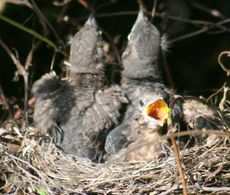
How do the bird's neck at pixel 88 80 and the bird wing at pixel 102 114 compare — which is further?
the bird's neck at pixel 88 80

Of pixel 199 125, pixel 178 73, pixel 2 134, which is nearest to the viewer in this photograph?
pixel 2 134

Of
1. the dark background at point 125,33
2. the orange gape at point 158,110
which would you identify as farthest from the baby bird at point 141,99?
the dark background at point 125,33

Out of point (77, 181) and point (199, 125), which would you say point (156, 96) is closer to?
point (199, 125)

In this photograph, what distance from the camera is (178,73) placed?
4.63 meters

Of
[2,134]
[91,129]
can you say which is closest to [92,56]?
[91,129]

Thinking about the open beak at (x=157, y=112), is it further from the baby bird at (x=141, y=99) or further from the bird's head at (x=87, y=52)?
the bird's head at (x=87, y=52)

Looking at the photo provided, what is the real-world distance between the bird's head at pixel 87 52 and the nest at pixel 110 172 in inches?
19.1

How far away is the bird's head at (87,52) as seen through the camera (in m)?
3.34

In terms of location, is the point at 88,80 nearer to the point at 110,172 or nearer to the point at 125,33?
the point at 110,172

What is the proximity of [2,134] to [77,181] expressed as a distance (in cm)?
41

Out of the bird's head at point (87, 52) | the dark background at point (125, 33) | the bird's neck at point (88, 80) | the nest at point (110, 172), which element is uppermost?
the dark background at point (125, 33)

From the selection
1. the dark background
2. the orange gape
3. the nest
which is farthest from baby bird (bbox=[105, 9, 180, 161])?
the dark background

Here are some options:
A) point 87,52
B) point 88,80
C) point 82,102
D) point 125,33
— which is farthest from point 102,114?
point 125,33

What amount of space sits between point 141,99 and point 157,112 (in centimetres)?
15
